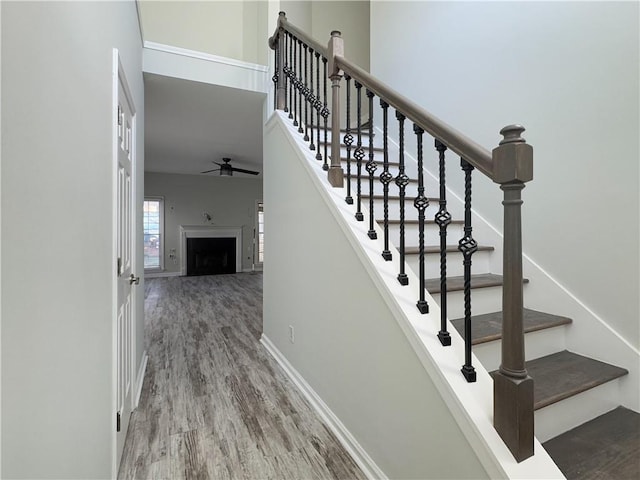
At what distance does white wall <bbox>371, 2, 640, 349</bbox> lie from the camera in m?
1.59

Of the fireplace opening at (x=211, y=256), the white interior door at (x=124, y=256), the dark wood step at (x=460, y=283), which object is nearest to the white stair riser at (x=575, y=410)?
the dark wood step at (x=460, y=283)

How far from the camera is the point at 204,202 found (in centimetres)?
852

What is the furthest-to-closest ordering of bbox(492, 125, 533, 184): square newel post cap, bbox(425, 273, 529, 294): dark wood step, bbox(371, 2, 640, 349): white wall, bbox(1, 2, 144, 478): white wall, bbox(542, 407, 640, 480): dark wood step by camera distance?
bbox(425, 273, 529, 294): dark wood step
bbox(371, 2, 640, 349): white wall
bbox(542, 407, 640, 480): dark wood step
bbox(492, 125, 533, 184): square newel post cap
bbox(1, 2, 144, 478): white wall

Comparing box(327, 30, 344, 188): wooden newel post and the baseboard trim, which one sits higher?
box(327, 30, 344, 188): wooden newel post

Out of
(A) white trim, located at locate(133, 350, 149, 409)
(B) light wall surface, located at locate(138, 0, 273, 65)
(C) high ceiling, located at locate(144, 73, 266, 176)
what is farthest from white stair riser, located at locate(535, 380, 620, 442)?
(B) light wall surface, located at locate(138, 0, 273, 65)

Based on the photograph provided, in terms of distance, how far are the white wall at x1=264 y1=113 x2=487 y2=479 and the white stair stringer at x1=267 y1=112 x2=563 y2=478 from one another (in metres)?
0.05

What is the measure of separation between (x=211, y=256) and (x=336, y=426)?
735 centimetres

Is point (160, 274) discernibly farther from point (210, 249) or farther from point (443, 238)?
point (443, 238)

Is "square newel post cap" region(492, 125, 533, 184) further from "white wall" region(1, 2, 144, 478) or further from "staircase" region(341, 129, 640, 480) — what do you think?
"white wall" region(1, 2, 144, 478)

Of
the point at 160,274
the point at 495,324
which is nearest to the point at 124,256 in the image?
the point at 495,324

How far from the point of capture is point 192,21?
308cm

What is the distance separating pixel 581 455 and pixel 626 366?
61cm

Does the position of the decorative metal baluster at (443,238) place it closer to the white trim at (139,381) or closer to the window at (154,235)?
the white trim at (139,381)

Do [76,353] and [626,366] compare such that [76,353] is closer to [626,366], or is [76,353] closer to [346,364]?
[346,364]
